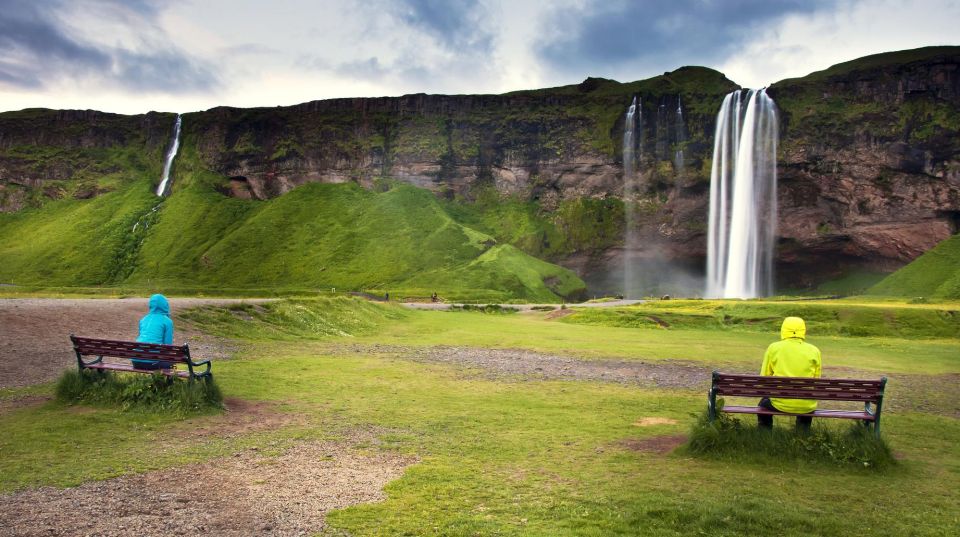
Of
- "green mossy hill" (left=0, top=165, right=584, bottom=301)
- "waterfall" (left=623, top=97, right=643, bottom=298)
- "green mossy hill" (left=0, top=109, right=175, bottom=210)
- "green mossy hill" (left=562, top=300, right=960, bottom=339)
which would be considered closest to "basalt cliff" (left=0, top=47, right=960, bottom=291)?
"green mossy hill" (left=0, top=109, right=175, bottom=210)

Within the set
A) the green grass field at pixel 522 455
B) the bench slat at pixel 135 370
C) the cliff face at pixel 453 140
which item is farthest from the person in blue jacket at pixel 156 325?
the cliff face at pixel 453 140

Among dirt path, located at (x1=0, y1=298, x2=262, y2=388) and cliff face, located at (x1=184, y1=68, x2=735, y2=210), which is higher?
cliff face, located at (x1=184, y1=68, x2=735, y2=210)

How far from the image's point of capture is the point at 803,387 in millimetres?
9883

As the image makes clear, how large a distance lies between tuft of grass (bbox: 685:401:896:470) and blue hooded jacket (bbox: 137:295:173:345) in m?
10.6

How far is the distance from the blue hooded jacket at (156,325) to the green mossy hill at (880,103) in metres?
94.4

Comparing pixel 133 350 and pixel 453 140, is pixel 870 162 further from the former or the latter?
pixel 133 350

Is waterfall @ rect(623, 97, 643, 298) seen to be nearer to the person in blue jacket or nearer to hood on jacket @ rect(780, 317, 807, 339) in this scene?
the person in blue jacket

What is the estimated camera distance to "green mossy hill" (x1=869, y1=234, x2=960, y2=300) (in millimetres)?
66625

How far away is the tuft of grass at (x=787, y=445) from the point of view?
9.53 m

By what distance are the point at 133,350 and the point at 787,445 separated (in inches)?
455

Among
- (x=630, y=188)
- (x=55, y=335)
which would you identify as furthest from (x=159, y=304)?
(x=630, y=188)

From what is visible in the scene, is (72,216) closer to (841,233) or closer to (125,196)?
(125,196)

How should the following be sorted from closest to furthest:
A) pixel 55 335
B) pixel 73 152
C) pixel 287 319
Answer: pixel 55 335 → pixel 287 319 → pixel 73 152

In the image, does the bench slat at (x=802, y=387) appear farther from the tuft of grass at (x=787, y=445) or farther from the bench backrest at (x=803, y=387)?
the tuft of grass at (x=787, y=445)
